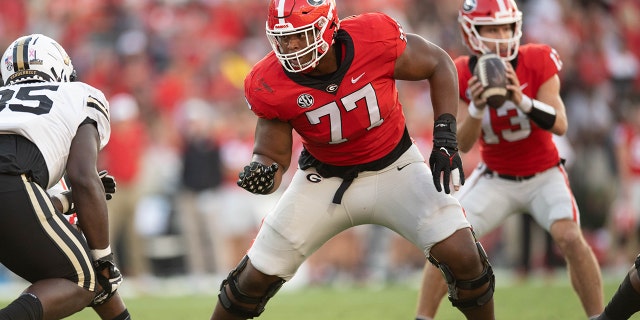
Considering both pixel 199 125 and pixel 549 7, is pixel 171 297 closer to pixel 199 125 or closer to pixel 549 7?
pixel 199 125

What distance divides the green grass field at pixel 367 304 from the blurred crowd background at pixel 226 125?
1260mm

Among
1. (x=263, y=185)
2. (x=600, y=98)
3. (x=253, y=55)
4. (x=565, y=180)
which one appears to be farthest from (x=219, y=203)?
(x=263, y=185)

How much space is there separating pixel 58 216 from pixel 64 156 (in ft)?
0.98

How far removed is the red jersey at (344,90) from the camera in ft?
15.4

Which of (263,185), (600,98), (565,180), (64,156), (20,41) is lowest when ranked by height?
(600,98)

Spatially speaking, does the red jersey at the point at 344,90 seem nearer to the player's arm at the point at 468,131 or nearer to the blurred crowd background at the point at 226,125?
the player's arm at the point at 468,131

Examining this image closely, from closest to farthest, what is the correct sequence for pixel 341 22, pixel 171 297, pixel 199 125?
pixel 341 22 → pixel 171 297 → pixel 199 125

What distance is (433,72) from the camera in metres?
4.87

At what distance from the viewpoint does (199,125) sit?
35.8 feet

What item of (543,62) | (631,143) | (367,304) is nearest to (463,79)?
(543,62)

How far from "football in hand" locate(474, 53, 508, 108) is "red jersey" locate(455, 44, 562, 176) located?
1.50 ft

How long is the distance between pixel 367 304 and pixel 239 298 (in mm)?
3680

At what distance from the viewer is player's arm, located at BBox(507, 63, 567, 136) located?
17.4 ft

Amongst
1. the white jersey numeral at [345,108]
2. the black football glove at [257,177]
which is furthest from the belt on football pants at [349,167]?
the black football glove at [257,177]
